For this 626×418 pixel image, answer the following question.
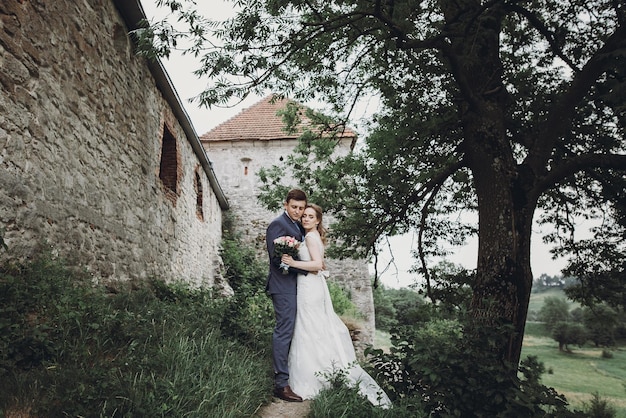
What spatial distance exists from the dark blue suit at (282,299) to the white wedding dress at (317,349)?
96 millimetres

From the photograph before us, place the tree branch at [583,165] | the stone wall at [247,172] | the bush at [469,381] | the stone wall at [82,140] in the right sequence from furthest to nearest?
the stone wall at [247,172] → the tree branch at [583,165] → the bush at [469,381] → the stone wall at [82,140]

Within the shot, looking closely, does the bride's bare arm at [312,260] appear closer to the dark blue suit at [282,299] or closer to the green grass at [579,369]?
the dark blue suit at [282,299]

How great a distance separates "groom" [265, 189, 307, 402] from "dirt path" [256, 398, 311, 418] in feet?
0.21

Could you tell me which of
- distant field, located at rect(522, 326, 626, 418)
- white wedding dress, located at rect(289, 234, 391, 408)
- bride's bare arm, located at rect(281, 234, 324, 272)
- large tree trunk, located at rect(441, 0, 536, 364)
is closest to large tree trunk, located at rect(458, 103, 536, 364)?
large tree trunk, located at rect(441, 0, 536, 364)

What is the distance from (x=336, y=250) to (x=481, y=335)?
3102 millimetres

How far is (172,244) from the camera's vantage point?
746 centimetres

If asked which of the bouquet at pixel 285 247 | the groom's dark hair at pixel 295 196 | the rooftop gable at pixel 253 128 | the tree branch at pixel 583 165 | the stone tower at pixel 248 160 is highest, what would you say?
the rooftop gable at pixel 253 128

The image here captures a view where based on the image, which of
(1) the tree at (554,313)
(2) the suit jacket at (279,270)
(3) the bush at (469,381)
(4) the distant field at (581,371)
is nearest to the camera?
(3) the bush at (469,381)

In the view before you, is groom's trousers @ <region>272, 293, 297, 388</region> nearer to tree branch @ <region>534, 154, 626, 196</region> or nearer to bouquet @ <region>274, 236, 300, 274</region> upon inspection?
bouquet @ <region>274, 236, 300, 274</region>

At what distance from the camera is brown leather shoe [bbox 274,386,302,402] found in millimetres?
3381

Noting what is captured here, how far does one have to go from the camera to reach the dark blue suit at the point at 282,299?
11.5 feet

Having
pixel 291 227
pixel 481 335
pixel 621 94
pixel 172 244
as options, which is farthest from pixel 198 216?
pixel 621 94

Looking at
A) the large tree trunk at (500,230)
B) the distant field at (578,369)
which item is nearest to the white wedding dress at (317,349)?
the large tree trunk at (500,230)

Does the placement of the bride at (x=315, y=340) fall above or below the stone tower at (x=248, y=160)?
below
